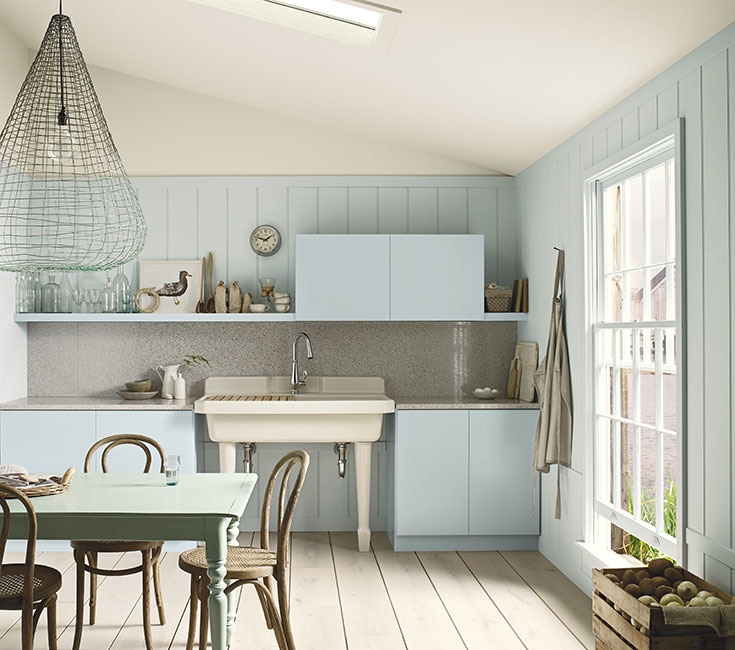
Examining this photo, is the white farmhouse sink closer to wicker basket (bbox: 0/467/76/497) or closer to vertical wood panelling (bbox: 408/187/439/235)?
vertical wood panelling (bbox: 408/187/439/235)

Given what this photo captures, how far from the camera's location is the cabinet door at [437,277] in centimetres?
547

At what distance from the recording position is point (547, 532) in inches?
201

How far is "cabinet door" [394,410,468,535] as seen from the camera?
17.1 ft

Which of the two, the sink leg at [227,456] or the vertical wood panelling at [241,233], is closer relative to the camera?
the sink leg at [227,456]

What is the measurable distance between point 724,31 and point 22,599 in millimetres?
3235

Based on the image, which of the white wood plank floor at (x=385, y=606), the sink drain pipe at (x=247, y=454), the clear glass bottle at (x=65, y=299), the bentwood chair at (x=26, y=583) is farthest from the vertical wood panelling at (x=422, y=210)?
Answer: the bentwood chair at (x=26, y=583)

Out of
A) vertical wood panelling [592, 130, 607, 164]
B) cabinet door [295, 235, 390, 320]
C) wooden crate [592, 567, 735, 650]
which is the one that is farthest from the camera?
cabinet door [295, 235, 390, 320]

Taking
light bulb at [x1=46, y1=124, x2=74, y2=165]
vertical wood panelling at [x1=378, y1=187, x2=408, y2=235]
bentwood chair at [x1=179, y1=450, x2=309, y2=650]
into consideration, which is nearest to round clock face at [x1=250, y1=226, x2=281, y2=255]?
vertical wood panelling at [x1=378, y1=187, x2=408, y2=235]

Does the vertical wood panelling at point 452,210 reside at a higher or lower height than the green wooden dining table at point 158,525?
higher

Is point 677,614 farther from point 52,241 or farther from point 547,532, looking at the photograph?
point 52,241

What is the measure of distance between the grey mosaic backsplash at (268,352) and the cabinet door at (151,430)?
23.1 inches

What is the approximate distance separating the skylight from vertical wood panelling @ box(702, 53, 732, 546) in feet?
5.14

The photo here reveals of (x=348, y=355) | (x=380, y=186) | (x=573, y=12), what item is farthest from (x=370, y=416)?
(x=573, y=12)

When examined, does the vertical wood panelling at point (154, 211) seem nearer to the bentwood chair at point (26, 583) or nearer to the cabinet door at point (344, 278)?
the cabinet door at point (344, 278)
